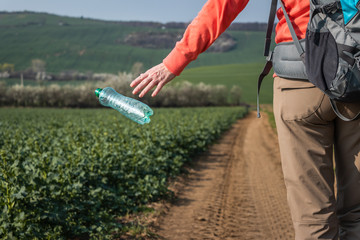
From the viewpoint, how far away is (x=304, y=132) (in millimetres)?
1879

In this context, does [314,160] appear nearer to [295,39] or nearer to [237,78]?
[295,39]

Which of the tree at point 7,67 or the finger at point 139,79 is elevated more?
the finger at point 139,79

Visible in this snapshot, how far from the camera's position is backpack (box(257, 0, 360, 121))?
1.62m

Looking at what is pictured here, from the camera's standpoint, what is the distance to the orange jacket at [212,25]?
1.83 m

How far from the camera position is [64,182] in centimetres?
468

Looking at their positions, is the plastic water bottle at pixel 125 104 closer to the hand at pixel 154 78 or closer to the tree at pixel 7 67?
the hand at pixel 154 78

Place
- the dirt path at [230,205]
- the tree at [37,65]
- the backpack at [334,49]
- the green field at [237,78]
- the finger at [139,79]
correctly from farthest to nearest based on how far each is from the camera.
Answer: the tree at [37,65], the green field at [237,78], the dirt path at [230,205], the finger at [139,79], the backpack at [334,49]

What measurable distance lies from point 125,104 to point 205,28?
0.74m

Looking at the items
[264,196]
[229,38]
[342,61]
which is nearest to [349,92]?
[342,61]

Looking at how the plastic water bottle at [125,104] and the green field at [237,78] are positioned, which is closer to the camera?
the plastic water bottle at [125,104]

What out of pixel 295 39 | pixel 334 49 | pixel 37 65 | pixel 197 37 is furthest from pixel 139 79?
pixel 37 65

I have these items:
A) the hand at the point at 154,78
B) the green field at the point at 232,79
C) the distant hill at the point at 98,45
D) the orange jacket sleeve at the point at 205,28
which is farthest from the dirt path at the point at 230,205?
the distant hill at the point at 98,45

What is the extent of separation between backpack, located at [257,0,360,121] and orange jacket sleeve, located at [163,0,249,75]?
0.32 m

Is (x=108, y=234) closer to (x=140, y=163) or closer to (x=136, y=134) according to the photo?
(x=140, y=163)
